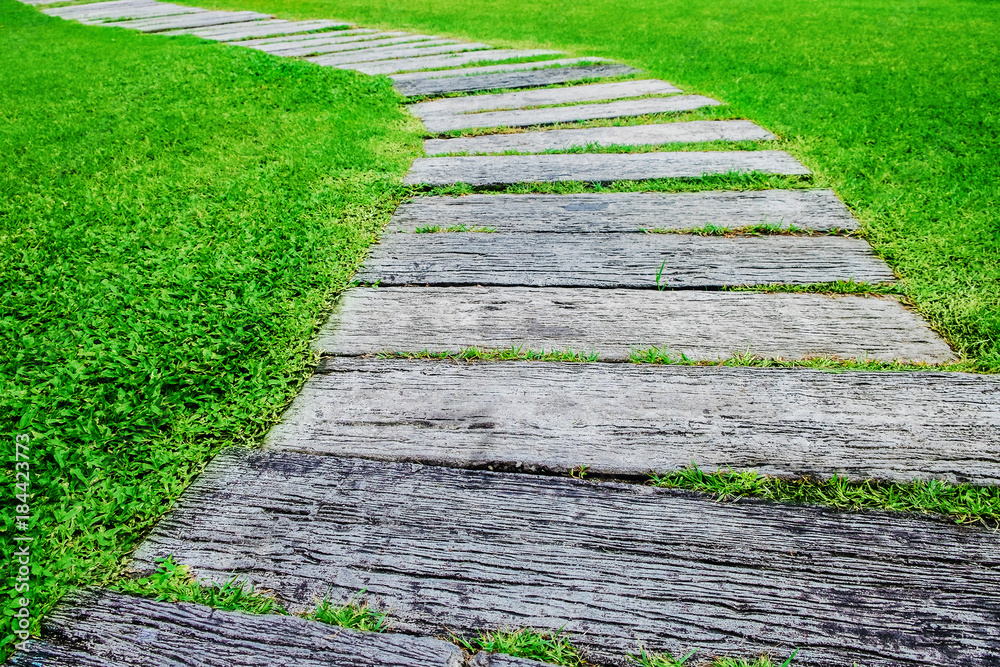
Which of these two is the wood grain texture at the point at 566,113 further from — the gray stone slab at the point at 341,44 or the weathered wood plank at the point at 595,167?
the gray stone slab at the point at 341,44

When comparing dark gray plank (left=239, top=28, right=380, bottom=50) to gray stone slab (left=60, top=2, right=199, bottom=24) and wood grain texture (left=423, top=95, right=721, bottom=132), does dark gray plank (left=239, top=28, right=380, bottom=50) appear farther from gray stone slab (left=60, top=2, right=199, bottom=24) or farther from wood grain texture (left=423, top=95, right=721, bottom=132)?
wood grain texture (left=423, top=95, right=721, bottom=132)

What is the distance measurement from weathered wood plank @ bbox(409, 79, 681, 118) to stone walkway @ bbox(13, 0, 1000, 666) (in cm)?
171

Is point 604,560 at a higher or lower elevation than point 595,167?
lower

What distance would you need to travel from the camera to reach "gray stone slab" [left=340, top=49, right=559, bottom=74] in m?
4.45

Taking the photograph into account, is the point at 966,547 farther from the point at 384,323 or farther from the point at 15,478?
the point at 15,478

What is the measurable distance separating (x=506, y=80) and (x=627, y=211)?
2.19 meters

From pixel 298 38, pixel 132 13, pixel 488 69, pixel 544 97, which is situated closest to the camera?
pixel 544 97

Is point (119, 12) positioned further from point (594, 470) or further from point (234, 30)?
point (594, 470)

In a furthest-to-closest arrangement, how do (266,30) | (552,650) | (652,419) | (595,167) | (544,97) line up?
(266,30) → (544,97) → (595,167) → (652,419) → (552,650)

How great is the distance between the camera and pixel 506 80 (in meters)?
4.05

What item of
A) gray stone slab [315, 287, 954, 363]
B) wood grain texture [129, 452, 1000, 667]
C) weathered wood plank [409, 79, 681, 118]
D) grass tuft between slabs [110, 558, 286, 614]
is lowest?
grass tuft between slabs [110, 558, 286, 614]

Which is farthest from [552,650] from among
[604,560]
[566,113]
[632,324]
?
[566,113]

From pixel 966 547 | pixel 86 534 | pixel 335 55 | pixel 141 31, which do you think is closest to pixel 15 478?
pixel 86 534

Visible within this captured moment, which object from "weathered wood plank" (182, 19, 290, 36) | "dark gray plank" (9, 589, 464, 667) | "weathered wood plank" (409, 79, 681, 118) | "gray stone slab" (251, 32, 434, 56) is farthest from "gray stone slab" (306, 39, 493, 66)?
"dark gray plank" (9, 589, 464, 667)
